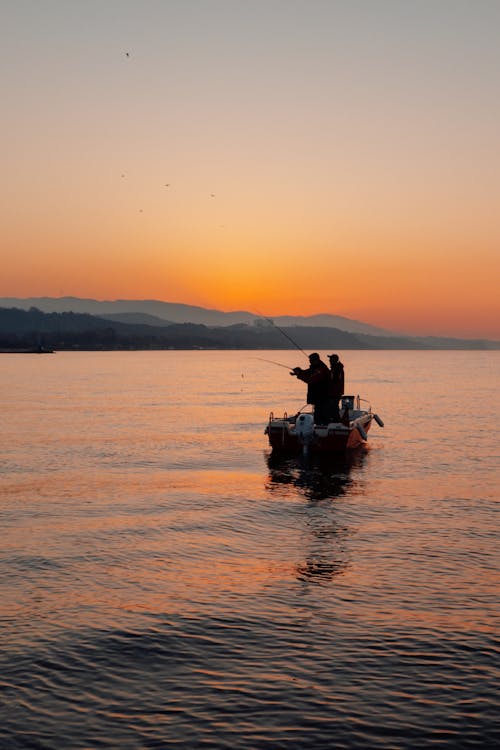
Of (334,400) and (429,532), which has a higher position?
(334,400)

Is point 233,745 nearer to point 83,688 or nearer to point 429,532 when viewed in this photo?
point 83,688

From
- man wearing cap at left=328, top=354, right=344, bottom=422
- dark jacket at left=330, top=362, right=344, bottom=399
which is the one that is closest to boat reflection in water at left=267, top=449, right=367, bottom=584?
man wearing cap at left=328, top=354, right=344, bottom=422

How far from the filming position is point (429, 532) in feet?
56.2

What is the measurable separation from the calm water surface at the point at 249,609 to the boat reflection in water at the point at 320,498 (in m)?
0.08

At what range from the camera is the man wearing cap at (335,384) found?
27766mm

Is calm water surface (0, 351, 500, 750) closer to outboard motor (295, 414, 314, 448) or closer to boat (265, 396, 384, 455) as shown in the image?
boat (265, 396, 384, 455)

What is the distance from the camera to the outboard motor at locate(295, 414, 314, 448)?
93.7 ft

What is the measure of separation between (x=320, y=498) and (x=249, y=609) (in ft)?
34.7

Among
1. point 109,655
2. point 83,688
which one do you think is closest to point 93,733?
point 83,688

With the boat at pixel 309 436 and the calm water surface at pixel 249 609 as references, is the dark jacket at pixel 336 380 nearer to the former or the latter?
the boat at pixel 309 436

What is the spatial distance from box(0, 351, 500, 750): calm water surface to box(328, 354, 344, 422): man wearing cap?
2.73m

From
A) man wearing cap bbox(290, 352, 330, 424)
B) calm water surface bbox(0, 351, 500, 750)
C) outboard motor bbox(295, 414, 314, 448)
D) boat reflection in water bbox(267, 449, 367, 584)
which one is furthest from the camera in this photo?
outboard motor bbox(295, 414, 314, 448)

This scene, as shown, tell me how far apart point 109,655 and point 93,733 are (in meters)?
2.14

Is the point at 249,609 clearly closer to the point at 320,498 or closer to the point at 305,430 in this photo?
the point at 320,498
